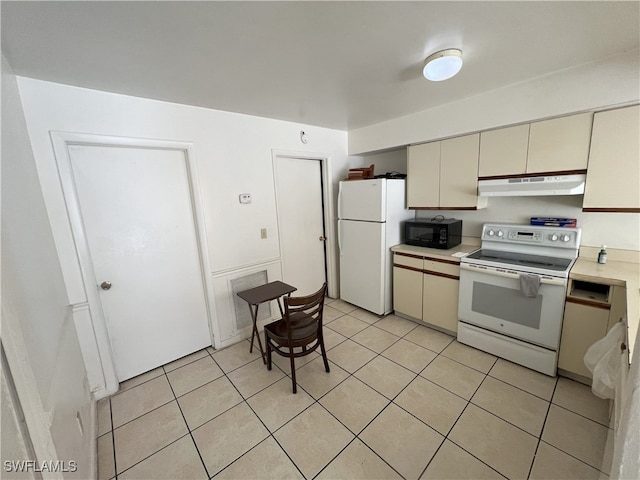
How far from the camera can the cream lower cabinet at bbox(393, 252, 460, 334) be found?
2562 mm

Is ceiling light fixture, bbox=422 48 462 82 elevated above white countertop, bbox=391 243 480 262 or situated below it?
above

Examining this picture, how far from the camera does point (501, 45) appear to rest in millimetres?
1512

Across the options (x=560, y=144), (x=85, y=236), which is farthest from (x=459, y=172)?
(x=85, y=236)

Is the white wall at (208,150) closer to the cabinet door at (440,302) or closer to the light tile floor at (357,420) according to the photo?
the light tile floor at (357,420)

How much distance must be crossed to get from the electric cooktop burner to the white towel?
100 mm

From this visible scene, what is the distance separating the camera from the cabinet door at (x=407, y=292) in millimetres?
2820

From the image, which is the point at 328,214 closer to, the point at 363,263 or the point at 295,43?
the point at 363,263

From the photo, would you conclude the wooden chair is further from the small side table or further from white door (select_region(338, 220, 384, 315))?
white door (select_region(338, 220, 384, 315))

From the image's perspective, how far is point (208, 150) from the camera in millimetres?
2352

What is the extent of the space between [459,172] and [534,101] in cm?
76

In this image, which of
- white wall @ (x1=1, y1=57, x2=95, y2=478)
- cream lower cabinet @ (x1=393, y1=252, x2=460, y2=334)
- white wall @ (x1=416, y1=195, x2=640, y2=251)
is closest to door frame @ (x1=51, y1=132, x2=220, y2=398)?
white wall @ (x1=1, y1=57, x2=95, y2=478)

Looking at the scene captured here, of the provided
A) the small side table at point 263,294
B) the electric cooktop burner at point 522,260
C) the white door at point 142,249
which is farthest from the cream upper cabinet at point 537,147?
the white door at point 142,249

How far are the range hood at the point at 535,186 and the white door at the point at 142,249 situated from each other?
9.37 feet

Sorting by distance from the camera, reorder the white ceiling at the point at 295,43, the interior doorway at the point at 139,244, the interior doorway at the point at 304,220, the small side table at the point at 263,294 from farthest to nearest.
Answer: the interior doorway at the point at 304,220 → the small side table at the point at 263,294 → the interior doorway at the point at 139,244 → the white ceiling at the point at 295,43
